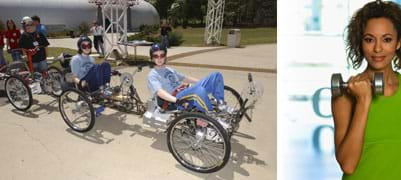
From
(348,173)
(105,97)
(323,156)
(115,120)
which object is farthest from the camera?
(115,120)

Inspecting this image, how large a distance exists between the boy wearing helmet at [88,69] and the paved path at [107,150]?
70cm

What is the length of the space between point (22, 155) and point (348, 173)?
4.10 metres

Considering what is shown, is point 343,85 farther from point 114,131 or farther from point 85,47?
point 85,47

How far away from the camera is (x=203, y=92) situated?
12.8 feet

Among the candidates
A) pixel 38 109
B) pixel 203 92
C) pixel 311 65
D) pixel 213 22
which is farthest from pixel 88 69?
pixel 213 22

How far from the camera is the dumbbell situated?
1.21 m

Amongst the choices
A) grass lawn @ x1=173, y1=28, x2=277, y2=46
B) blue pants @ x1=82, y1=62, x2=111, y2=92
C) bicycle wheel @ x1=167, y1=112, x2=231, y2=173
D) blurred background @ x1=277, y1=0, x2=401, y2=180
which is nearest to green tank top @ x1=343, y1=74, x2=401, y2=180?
blurred background @ x1=277, y1=0, x2=401, y2=180

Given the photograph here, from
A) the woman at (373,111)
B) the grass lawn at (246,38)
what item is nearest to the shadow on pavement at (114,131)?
the woman at (373,111)

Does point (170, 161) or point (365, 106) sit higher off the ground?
point (365, 106)

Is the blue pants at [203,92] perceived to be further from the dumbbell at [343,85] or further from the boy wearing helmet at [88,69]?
the dumbbell at [343,85]

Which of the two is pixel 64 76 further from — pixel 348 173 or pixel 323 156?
pixel 348 173

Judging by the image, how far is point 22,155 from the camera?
4410mm

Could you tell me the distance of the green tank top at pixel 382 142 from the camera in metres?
1.32

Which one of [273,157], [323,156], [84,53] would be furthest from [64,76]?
[323,156]
